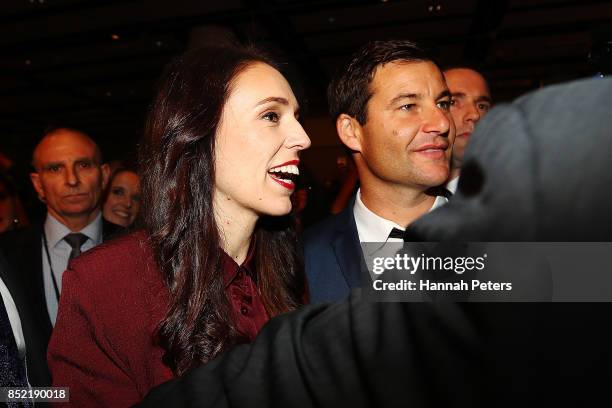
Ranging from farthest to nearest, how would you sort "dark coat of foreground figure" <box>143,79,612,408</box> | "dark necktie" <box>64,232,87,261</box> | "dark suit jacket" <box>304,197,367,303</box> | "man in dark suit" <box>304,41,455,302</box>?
"dark necktie" <box>64,232,87,261</box>, "man in dark suit" <box>304,41,455,302</box>, "dark suit jacket" <box>304,197,367,303</box>, "dark coat of foreground figure" <box>143,79,612,408</box>

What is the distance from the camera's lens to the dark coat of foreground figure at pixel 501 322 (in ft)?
1.26

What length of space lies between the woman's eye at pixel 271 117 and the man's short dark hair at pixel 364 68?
70cm

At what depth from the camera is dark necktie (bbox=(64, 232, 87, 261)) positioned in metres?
2.71

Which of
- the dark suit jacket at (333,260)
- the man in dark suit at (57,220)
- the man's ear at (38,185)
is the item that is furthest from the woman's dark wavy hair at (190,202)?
the man's ear at (38,185)

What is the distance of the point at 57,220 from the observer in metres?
2.79

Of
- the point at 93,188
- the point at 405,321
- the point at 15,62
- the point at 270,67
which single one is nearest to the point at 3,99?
the point at 15,62

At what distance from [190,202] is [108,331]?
445 mm

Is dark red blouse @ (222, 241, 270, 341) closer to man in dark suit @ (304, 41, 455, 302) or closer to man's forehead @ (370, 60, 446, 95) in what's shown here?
man in dark suit @ (304, 41, 455, 302)

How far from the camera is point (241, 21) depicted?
6027mm

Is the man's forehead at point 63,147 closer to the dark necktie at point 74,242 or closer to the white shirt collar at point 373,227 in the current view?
the dark necktie at point 74,242

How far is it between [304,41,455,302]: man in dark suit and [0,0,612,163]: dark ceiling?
8.33ft

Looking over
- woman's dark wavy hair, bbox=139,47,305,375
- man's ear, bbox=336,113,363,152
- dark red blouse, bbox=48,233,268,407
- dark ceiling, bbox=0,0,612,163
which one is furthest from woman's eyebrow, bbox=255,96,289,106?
dark ceiling, bbox=0,0,612,163

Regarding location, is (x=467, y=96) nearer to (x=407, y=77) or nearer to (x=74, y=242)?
(x=407, y=77)

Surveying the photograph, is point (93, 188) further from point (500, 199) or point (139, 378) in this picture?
point (500, 199)
